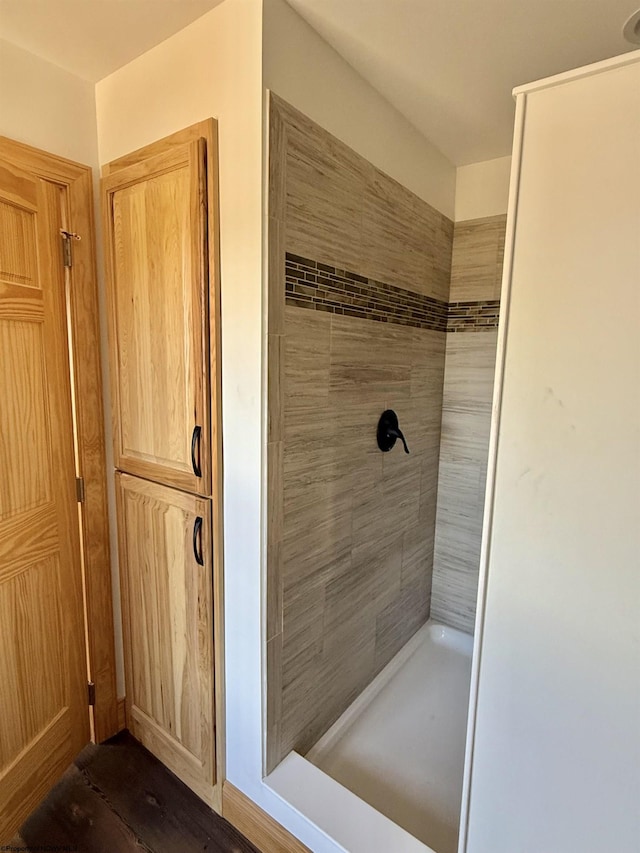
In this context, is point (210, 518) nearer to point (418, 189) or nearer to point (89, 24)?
point (89, 24)

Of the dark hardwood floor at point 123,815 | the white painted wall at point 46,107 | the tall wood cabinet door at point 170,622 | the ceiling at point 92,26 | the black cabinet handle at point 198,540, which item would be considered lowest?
the dark hardwood floor at point 123,815

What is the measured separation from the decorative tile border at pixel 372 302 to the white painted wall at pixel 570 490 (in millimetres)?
633

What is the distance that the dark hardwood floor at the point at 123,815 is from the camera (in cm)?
143

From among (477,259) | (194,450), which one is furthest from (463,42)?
(194,450)

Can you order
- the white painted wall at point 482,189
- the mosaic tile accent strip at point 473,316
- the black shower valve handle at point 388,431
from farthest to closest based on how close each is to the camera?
1. the mosaic tile accent strip at point 473,316
2. the white painted wall at point 482,189
3. the black shower valve handle at point 388,431

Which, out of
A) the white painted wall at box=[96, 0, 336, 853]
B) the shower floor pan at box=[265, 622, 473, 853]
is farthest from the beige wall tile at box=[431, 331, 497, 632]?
the white painted wall at box=[96, 0, 336, 853]

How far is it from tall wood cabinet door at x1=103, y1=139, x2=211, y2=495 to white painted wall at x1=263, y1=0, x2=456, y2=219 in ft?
0.99

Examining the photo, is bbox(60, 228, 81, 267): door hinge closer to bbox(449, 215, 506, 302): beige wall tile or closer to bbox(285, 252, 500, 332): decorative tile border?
bbox(285, 252, 500, 332): decorative tile border

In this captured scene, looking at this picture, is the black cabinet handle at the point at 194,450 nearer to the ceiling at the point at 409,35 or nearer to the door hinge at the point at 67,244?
the door hinge at the point at 67,244

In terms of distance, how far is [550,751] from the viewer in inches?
35.1

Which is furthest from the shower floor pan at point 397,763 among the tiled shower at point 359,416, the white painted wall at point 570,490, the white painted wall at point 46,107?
the white painted wall at point 46,107

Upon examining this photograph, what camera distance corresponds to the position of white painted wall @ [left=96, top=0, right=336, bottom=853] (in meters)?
1.18

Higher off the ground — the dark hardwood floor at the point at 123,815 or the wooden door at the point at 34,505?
the wooden door at the point at 34,505

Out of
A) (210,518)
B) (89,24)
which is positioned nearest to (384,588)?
(210,518)
